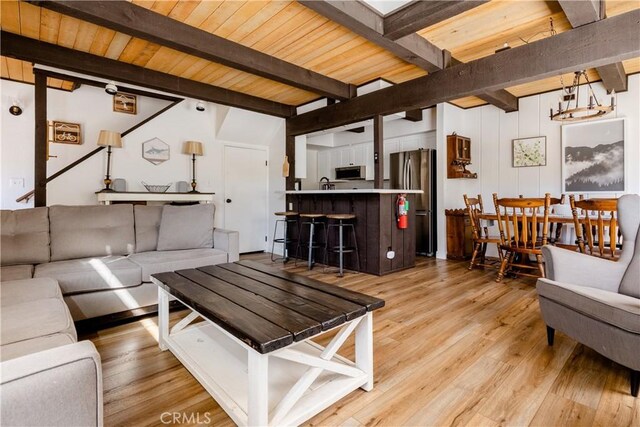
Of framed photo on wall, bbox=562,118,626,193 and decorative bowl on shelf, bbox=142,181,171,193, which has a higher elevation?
framed photo on wall, bbox=562,118,626,193

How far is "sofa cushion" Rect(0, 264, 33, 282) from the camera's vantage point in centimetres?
220

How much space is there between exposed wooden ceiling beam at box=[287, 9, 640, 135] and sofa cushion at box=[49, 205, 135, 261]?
125 inches

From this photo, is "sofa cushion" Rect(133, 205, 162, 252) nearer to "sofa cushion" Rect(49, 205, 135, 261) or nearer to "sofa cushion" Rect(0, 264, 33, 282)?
"sofa cushion" Rect(49, 205, 135, 261)

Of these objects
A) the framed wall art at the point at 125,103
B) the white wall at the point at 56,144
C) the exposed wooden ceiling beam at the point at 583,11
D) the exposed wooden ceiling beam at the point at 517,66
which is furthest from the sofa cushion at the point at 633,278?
the framed wall art at the point at 125,103

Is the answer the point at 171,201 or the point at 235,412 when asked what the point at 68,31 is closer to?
the point at 171,201

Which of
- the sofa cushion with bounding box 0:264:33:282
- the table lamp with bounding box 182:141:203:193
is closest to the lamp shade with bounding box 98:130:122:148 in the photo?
the table lamp with bounding box 182:141:203:193

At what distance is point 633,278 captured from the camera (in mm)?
1981

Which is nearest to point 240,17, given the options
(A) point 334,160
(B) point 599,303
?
(B) point 599,303

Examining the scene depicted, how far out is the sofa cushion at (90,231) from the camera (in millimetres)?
2738

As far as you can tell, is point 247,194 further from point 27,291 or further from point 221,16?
point 27,291

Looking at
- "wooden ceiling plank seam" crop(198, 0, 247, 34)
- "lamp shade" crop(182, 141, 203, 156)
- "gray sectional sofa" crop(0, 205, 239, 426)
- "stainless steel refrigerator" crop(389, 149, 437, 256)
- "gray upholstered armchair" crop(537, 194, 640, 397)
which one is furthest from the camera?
"stainless steel refrigerator" crop(389, 149, 437, 256)

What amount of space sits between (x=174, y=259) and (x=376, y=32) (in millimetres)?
2688

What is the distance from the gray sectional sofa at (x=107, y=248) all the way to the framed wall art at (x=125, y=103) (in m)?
2.97

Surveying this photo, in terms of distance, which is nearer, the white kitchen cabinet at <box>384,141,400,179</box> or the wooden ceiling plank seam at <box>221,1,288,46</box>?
the wooden ceiling plank seam at <box>221,1,288,46</box>
